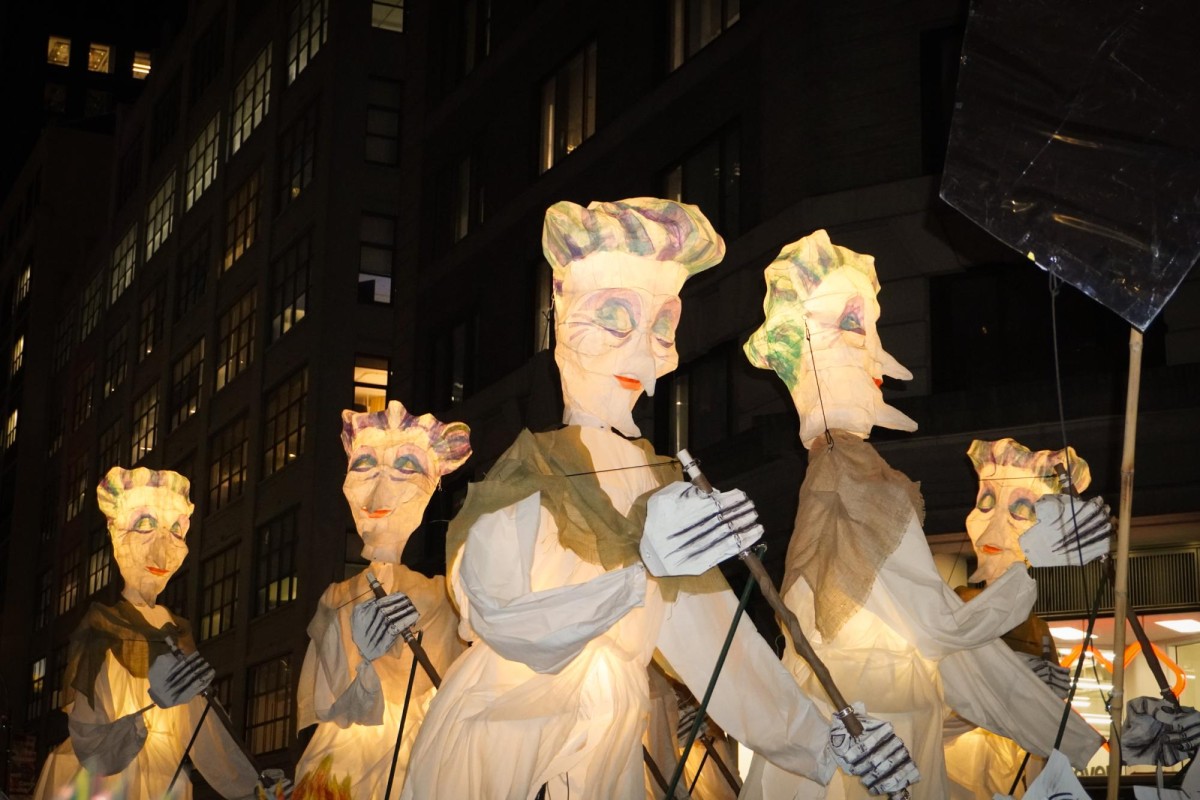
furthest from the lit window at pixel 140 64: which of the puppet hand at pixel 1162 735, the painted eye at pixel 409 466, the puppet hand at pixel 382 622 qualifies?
the puppet hand at pixel 1162 735

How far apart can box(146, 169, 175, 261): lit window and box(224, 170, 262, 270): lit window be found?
402 cm

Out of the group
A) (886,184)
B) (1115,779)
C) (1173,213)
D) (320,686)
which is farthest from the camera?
(886,184)

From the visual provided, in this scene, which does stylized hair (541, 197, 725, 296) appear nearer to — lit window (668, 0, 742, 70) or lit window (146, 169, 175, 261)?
lit window (668, 0, 742, 70)

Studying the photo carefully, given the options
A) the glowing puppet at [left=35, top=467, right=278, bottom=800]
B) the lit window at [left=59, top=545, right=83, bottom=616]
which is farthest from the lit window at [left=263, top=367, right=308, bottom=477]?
the glowing puppet at [left=35, top=467, right=278, bottom=800]

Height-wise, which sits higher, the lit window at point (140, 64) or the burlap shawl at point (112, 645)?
the lit window at point (140, 64)

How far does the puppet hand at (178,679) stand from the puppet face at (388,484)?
1270 mm

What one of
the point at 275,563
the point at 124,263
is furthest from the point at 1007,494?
the point at 124,263

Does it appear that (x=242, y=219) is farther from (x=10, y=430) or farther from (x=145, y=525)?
(x=145, y=525)

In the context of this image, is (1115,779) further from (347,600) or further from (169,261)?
(169,261)

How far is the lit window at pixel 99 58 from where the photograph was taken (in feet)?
194

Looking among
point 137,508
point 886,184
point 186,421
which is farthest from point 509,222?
point 186,421

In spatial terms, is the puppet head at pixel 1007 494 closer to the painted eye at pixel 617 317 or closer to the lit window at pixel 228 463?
the painted eye at pixel 617 317

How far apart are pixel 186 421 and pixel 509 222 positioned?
1475 centimetres

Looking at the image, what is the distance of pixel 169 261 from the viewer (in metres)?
36.1
